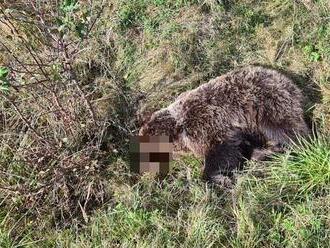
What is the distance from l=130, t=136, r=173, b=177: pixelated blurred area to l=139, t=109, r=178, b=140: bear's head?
52 mm

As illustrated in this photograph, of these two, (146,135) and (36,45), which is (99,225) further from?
(36,45)

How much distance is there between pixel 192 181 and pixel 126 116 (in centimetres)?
105

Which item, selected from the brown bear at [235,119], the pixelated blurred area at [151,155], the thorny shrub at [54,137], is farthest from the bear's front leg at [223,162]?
the thorny shrub at [54,137]

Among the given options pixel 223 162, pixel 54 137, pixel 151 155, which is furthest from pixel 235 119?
pixel 54 137

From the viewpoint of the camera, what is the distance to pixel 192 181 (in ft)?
14.3

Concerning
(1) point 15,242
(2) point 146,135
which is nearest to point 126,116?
(2) point 146,135

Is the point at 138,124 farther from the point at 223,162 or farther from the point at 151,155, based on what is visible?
the point at 223,162

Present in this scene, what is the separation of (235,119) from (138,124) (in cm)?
93

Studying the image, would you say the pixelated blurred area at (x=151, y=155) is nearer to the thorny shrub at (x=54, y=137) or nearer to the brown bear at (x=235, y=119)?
the brown bear at (x=235, y=119)

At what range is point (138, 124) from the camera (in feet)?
16.2

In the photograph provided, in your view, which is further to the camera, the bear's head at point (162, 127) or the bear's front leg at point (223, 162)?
the bear's head at point (162, 127)

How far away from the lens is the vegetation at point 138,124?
3.79 metres

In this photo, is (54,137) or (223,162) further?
(54,137)

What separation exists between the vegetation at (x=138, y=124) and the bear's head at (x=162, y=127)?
0.23 metres
